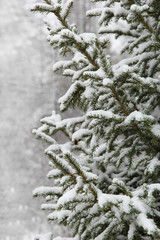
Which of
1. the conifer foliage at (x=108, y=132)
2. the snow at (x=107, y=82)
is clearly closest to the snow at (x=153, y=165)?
the conifer foliage at (x=108, y=132)

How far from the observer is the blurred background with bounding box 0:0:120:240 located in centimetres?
901

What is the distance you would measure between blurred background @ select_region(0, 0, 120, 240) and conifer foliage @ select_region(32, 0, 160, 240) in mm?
6725

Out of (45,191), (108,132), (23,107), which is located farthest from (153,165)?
(23,107)

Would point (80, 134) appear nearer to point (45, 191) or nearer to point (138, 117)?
point (45, 191)

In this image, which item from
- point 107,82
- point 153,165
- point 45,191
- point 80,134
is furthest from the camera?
point 80,134

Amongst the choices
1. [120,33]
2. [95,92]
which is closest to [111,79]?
[95,92]

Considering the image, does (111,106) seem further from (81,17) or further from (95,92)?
(81,17)

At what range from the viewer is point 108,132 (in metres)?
1.75

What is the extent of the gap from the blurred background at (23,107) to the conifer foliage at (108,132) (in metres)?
6.73

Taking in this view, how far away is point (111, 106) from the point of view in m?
1.80

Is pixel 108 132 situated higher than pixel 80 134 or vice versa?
pixel 80 134

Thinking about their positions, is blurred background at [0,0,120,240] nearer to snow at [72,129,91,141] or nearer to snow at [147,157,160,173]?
snow at [72,129,91,141]

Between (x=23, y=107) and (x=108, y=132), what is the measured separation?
31.1 feet

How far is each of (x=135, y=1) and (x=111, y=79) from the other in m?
0.72
